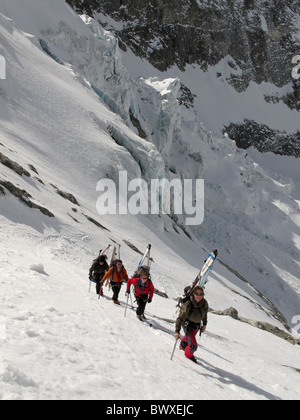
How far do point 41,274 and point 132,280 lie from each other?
258 centimetres

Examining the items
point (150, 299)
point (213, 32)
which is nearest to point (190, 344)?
point (150, 299)

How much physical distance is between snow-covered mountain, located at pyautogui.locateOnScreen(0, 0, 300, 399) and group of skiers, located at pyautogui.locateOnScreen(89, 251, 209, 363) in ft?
1.42

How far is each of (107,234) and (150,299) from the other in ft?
45.7

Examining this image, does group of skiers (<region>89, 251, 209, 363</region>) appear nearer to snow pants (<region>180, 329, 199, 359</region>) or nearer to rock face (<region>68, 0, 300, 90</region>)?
snow pants (<region>180, 329, 199, 359</region>)

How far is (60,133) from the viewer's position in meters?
33.7

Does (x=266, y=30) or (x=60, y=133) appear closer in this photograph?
(x=60, y=133)

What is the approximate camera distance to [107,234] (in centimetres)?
2277

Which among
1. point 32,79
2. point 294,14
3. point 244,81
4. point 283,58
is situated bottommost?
point 32,79

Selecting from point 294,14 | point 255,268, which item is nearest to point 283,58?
point 294,14

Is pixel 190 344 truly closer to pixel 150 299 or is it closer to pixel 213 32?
pixel 150 299

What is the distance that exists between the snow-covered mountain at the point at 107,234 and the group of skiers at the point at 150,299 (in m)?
0.43

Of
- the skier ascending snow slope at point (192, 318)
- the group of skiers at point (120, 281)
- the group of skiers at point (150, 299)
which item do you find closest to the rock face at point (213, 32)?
the group of skiers at point (120, 281)

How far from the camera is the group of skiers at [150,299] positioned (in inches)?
276

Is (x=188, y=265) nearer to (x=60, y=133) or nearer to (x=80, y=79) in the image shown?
(x=60, y=133)
